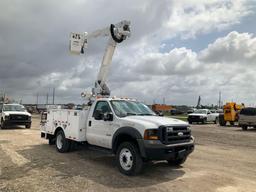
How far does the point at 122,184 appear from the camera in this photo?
6996 mm

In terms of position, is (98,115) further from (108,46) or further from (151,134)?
(108,46)

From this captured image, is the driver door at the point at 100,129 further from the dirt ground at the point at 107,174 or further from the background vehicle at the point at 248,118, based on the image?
the background vehicle at the point at 248,118

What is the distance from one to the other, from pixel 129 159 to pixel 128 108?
1.84 m

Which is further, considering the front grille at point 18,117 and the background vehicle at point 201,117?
the background vehicle at point 201,117

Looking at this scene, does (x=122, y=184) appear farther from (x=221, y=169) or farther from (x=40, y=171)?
(x=221, y=169)

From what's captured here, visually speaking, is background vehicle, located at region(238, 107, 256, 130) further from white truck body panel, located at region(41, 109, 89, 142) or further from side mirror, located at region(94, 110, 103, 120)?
side mirror, located at region(94, 110, 103, 120)

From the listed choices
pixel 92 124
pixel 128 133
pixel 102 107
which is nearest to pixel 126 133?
pixel 128 133

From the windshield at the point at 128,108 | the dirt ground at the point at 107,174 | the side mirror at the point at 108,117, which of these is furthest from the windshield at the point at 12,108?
the side mirror at the point at 108,117

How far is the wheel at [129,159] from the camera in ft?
25.1

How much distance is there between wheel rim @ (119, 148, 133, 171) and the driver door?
0.72 metres

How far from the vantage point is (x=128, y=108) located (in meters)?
9.23

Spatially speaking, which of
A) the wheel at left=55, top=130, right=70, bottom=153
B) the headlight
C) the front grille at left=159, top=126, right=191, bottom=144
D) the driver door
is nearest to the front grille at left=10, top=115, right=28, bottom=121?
the wheel at left=55, top=130, right=70, bottom=153

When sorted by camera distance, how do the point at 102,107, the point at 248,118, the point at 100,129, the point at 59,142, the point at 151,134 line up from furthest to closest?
the point at 248,118
the point at 59,142
the point at 102,107
the point at 100,129
the point at 151,134

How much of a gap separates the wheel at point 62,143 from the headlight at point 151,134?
424cm
